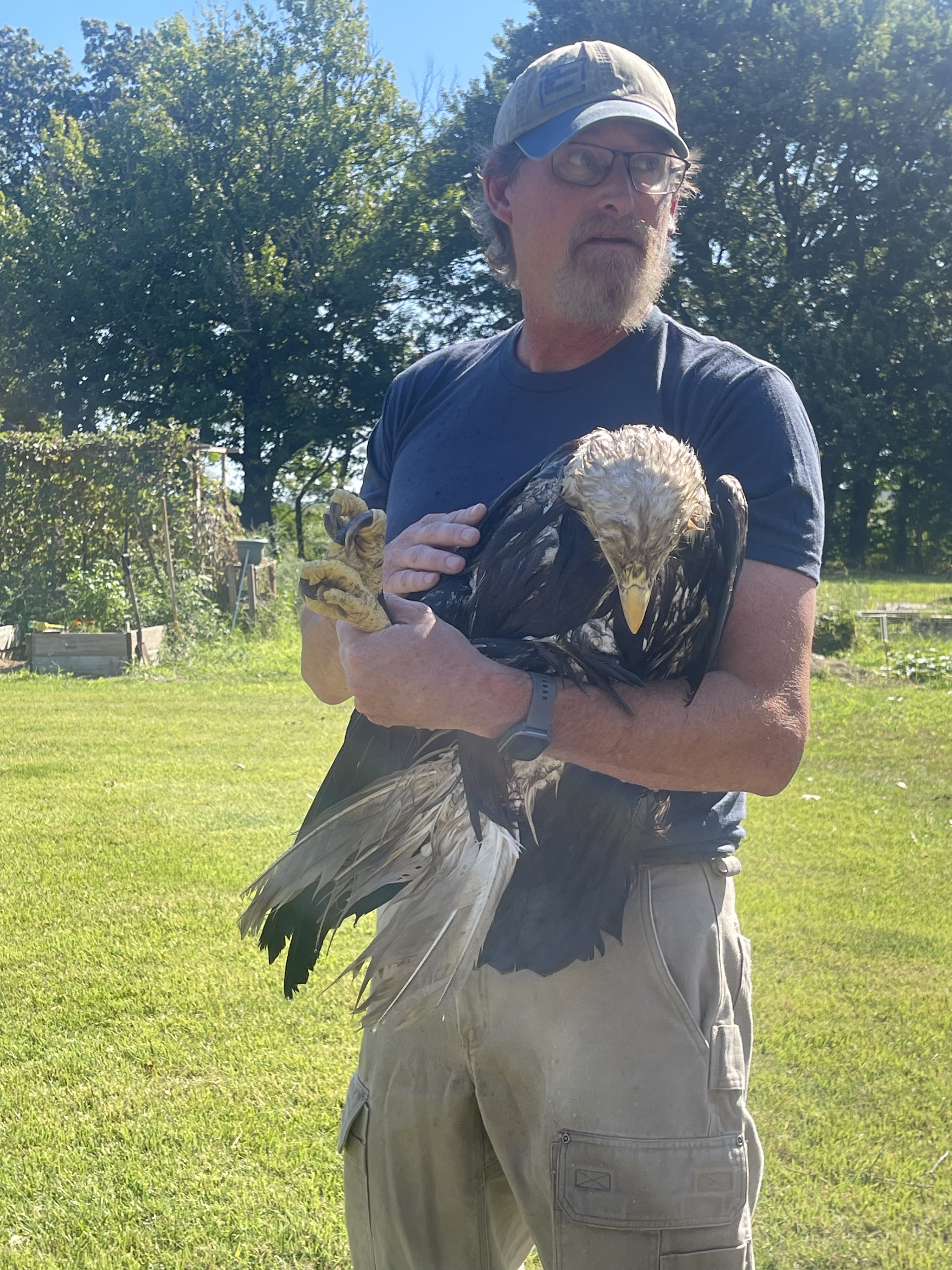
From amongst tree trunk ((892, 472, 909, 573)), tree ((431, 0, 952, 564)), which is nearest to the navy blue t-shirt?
tree ((431, 0, 952, 564))

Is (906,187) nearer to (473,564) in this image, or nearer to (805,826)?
(805,826)

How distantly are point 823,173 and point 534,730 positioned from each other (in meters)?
28.6

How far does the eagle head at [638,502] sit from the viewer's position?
161 centimetres

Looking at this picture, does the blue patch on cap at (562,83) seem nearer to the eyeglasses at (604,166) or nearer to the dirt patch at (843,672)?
the eyeglasses at (604,166)

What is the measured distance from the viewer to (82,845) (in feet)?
19.5

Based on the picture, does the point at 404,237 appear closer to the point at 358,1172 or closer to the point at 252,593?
the point at 252,593

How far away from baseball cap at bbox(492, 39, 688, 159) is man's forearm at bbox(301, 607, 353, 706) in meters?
1.01

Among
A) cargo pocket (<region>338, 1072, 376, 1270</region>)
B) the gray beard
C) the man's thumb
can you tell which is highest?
the gray beard

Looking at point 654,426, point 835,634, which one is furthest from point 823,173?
point 654,426

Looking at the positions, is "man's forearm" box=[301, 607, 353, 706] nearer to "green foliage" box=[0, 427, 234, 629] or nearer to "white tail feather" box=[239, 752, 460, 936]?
"white tail feather" box=[239, 752, 460, 936]

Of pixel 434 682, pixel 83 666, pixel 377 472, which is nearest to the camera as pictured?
pixel 434 682

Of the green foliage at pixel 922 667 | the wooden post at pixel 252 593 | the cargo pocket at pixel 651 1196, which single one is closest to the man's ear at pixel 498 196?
the cargo pocket at pixel 651 1196

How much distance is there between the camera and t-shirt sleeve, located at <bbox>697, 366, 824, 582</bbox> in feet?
5.67

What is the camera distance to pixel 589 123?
186 cm
